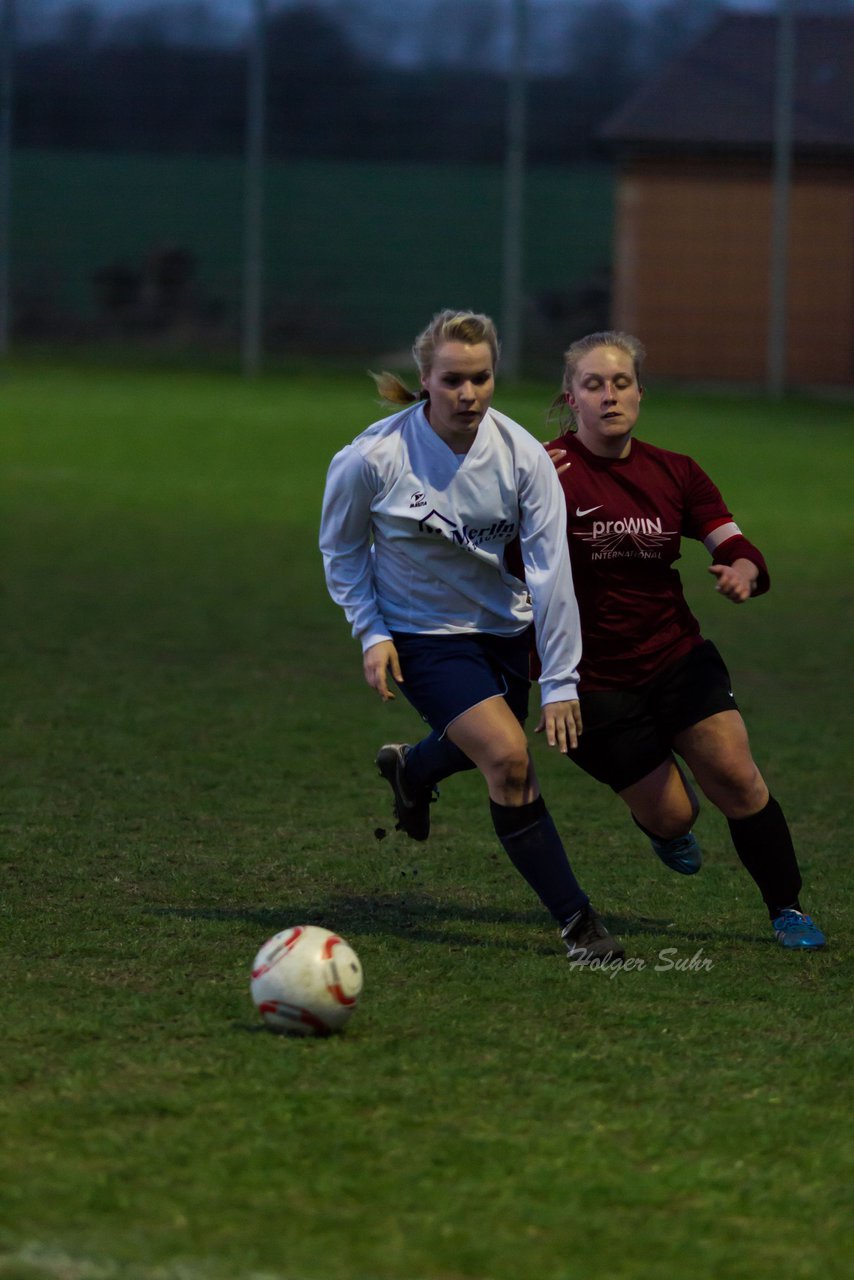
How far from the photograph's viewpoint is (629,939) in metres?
4.89

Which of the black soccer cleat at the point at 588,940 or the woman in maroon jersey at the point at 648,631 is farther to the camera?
the woman in maroon jersey at the point at 648,631

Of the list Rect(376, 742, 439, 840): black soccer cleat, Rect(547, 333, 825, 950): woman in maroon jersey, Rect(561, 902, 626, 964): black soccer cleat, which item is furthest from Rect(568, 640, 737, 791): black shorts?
Rect(376, 742, 439, 840): black soccer cleat

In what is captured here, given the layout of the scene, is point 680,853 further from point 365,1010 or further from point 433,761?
point 365,1010

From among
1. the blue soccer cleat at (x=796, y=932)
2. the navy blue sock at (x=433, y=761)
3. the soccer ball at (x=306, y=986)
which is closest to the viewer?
the soccer ball at (x=306, y=986)

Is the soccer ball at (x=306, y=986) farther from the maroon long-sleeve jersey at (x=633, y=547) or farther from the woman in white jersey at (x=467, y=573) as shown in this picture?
the maroon long-sleeve jersey at (x=633, y=547)

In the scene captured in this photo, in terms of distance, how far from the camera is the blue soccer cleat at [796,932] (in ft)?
15.7

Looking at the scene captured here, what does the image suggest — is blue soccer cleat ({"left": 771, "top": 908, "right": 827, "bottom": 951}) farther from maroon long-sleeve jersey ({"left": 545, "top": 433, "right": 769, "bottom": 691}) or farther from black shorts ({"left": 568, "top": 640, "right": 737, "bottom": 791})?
maroon long-sleeve jersey ({"left": 545, "top": 433, "right": 769, "bottom": 691})

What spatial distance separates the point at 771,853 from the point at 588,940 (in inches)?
21.2

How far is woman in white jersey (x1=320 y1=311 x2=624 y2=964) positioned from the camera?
15.0ft

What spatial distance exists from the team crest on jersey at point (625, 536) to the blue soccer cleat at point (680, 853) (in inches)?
29.7

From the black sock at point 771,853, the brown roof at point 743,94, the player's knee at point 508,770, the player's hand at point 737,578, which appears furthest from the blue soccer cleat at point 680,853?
the brown roof at point 743,94

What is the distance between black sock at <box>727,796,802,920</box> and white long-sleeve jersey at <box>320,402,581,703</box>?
65 cm

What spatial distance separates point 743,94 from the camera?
84.8ft

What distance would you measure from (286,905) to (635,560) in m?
1.26
